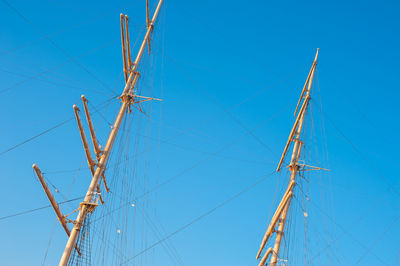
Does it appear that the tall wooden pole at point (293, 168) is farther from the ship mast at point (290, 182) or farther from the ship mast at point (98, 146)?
the ship mast at point (98, 146)

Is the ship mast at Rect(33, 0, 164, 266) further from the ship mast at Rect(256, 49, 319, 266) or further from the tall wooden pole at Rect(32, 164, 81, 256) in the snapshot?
the ship mast at Rect(256, 49, 319, 266)

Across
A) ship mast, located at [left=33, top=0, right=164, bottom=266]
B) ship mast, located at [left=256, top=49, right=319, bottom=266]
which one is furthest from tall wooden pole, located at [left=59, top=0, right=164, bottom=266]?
ship mast, located at [left=256, top=49, right=319, bottom=266]

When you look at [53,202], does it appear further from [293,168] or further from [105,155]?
[293,168]

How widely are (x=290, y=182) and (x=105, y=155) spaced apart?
16437 mm

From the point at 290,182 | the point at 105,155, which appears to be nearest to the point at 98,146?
the point at 105,155

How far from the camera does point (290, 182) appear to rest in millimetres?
40438

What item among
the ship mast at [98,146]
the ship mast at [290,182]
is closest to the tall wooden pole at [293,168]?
the ship mast at [290,182]

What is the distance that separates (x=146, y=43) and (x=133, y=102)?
5559 millimetres

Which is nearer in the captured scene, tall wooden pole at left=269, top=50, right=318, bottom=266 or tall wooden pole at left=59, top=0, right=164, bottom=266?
tall wooden pole at left=59, top=0, right=164, bottom=266

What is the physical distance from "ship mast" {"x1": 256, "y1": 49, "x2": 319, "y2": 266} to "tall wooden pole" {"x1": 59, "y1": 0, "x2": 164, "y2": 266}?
14.1 m

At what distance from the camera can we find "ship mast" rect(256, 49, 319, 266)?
37.0 metres

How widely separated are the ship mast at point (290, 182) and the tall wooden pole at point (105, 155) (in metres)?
14.1

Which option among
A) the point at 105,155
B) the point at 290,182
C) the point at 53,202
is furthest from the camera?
the point at 290,182

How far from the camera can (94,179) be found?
3161 cm
